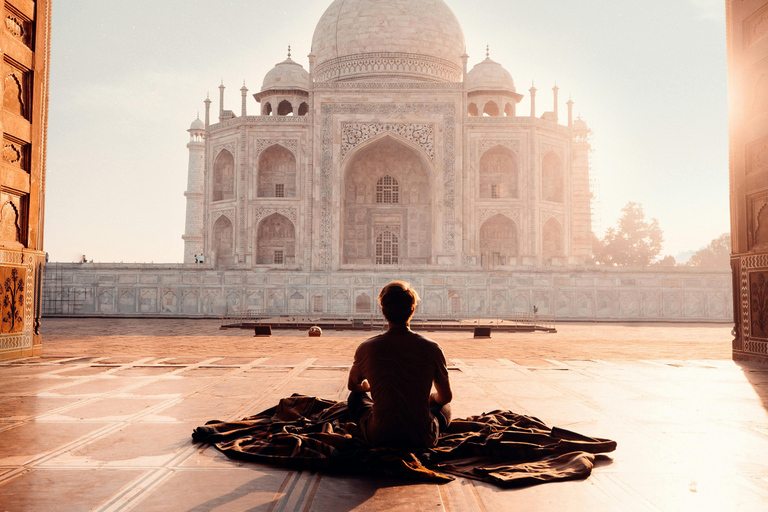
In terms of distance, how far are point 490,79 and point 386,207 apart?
806cm

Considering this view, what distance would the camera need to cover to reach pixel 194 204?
1373 inches

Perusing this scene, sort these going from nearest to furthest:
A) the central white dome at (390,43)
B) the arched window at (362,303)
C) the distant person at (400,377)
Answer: the distant person at (400,377) < the arched window at (362,303) < the central white dome at (390,43)

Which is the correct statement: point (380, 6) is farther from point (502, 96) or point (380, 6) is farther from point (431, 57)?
point (502, 96)

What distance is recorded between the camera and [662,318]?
20625mm

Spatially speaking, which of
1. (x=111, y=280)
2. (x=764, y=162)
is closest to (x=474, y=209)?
(x=111, y=280)

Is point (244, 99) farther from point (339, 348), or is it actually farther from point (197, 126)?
point (339, 348)

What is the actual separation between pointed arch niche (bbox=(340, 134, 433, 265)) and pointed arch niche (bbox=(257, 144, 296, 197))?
7.89ft

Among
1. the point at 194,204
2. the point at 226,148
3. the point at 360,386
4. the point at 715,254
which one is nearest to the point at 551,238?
the point at 226,148

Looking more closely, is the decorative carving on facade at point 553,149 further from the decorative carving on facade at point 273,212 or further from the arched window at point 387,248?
the decorative carving on facade at point 273,212

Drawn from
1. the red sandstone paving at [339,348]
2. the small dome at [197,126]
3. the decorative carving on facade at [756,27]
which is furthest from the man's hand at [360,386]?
the small dome at [197,126]

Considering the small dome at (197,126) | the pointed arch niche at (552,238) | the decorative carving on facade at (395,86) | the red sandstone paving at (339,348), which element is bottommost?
the red sandstone paving at (339,348)

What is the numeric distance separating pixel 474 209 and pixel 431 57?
8343 millimetres

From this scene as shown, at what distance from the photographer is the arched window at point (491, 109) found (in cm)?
2964

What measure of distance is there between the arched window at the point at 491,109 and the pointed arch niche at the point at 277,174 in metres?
9.79
